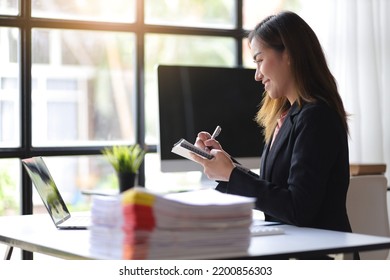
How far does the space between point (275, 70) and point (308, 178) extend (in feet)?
1.42

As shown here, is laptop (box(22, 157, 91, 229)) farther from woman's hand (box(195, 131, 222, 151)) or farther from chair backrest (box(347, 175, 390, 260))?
chair backrest (box(347, 175, 390, 260))

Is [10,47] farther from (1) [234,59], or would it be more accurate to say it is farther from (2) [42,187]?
(2) [42,187]

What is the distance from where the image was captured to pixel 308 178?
2.25 metres

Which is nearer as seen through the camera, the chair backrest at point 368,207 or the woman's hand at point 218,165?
the woman's hand at point 218,165

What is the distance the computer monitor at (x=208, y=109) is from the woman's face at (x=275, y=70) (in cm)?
122

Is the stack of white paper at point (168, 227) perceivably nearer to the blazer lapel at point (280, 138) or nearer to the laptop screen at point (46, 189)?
the laptop screen at point (46, 189)

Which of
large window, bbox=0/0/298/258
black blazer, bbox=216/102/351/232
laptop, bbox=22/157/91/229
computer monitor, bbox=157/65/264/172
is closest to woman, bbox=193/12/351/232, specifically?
black blazer, bbox=216/102/351/232

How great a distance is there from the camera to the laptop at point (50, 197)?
2.33m

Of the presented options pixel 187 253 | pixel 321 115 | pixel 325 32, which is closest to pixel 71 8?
pixel 325 32

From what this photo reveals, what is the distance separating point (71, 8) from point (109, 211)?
2.54 m

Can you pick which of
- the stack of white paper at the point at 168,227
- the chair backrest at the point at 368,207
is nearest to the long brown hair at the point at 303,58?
the stack of white paper at the point at 168,227

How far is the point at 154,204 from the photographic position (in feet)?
5.28

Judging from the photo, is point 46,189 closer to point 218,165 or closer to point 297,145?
point 218,165

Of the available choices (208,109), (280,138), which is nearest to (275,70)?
(280,138)
